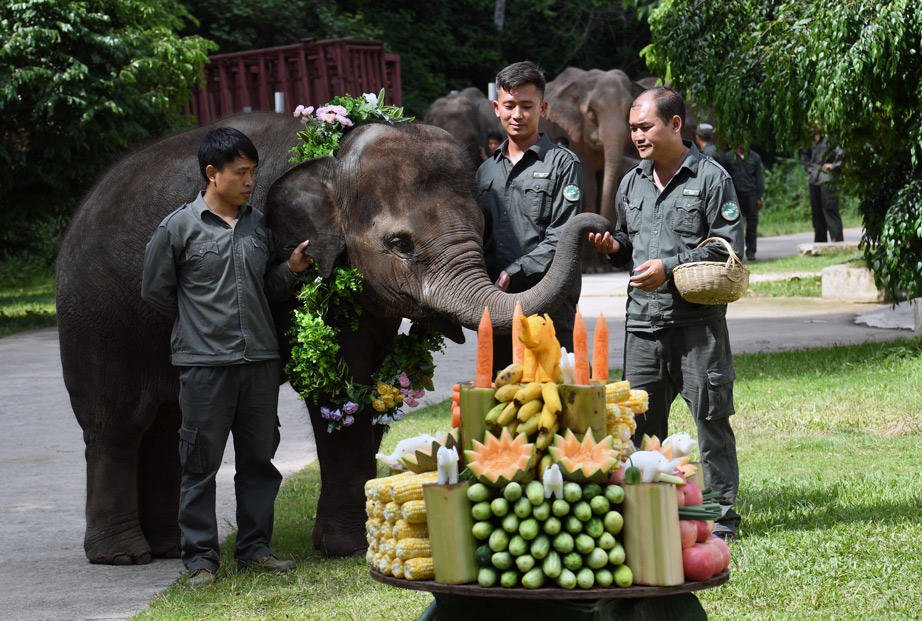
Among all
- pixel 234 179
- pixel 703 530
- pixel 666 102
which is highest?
pixel 666 102

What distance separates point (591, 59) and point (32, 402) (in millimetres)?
27632

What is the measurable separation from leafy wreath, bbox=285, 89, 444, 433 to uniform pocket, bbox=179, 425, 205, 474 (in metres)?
0.55

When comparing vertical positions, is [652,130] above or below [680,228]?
above

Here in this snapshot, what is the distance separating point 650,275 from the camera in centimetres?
536

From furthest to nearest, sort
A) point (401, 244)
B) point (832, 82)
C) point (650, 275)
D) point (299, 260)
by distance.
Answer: point (832, 82), point (401, 244), point (299, 260), point (650, 275)

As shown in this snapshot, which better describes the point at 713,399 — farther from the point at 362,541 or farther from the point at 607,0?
the point at 607,0

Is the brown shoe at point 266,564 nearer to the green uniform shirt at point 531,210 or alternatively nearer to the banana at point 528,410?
the green uniform shirt at point 531,210

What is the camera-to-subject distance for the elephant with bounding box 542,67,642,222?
64.2 feet

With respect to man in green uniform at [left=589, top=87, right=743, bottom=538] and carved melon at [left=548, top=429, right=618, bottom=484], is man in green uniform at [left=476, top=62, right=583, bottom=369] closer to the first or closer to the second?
man in green uniform at [left=589, top=87, right=743, bottom=538]

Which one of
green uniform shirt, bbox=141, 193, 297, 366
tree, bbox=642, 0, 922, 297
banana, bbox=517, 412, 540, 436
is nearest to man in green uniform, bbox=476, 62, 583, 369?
green uniform shirt, bbox=141, 193, 297, 366

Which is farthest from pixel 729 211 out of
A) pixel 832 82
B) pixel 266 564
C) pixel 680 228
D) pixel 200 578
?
pixel 832 82

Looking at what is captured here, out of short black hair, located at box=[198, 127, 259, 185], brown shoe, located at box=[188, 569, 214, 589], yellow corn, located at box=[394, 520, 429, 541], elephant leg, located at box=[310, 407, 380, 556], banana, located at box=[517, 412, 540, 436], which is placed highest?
short black hair, located at box=[198, 127, 259, 185]

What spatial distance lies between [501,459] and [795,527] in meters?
2.97

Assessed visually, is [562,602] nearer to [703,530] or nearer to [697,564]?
[697,564]
